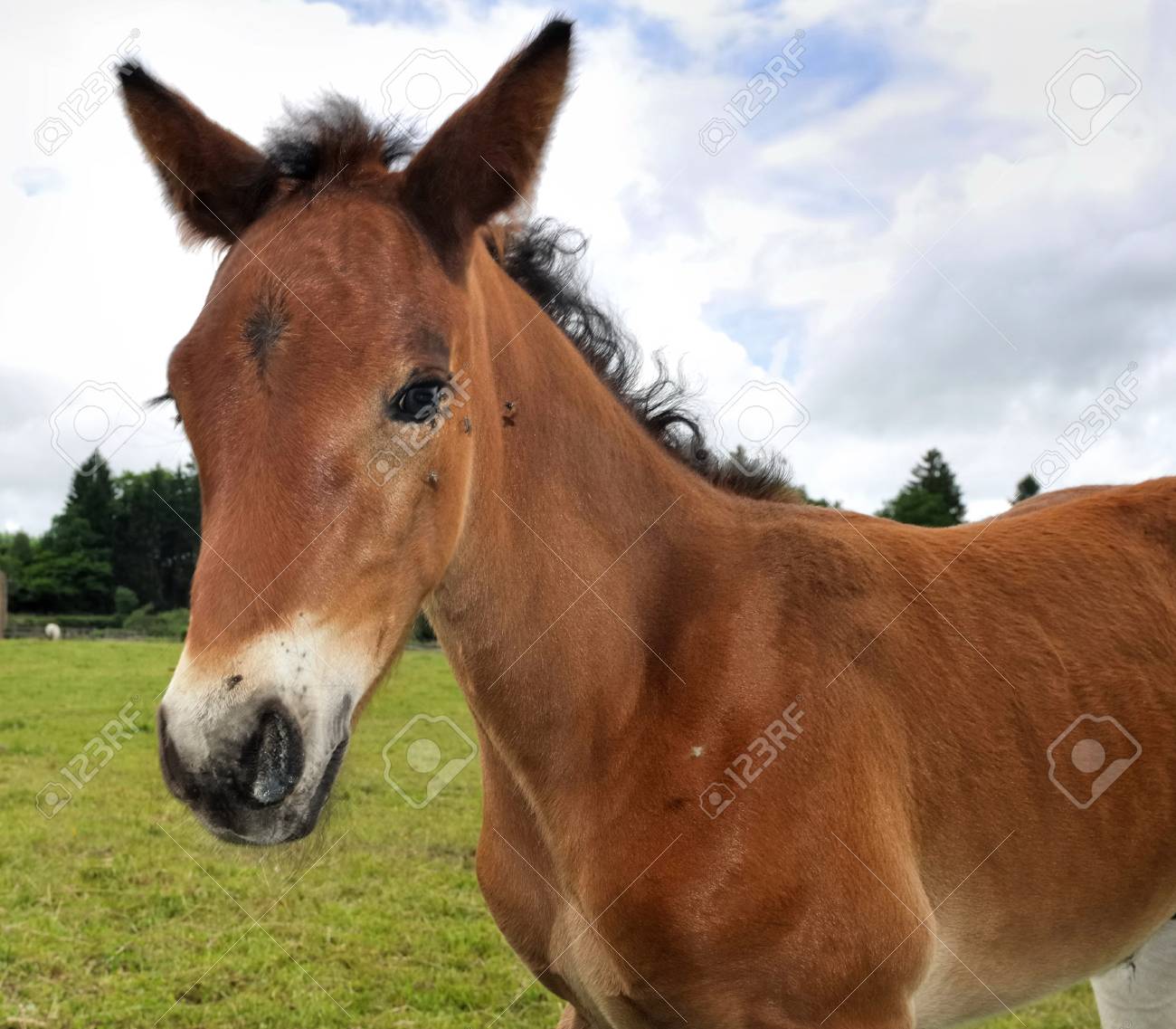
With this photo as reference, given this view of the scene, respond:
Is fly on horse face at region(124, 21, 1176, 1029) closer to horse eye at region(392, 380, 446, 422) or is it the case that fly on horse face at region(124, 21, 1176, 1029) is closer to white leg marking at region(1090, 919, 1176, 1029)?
horse eye at region(392, 380, 446, 422)

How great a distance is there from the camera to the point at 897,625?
2.87m

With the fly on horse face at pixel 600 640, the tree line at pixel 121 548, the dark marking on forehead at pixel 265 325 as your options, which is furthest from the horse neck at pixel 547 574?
the tree line at pixel 121 548

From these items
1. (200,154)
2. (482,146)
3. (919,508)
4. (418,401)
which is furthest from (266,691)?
(919,508)

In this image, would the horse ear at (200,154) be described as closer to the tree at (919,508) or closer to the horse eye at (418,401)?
the horse eye at (418,401)

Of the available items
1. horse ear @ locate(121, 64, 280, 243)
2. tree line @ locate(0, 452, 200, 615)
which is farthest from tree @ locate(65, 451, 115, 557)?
horse ear @ locate(121, 64, 280, 243)

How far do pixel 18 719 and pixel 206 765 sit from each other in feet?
45.6

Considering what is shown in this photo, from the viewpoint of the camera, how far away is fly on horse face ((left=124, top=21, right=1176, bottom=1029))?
1959mm

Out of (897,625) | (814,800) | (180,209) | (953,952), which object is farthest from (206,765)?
(953,952)

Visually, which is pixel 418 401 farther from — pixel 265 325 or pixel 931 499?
pixel 931 499

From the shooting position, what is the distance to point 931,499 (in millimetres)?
34750

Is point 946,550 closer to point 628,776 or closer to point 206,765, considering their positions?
point 628,776

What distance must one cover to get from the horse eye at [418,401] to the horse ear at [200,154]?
2.83 feet

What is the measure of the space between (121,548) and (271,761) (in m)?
44.9

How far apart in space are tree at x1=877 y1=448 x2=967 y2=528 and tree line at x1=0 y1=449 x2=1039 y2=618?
0.04 metres
